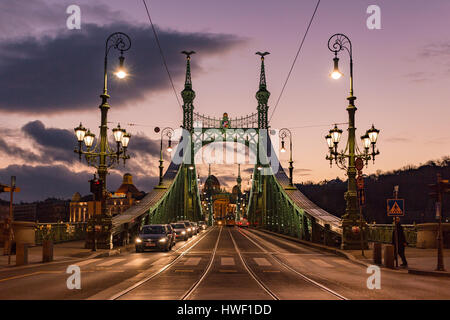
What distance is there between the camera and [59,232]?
31.7 m

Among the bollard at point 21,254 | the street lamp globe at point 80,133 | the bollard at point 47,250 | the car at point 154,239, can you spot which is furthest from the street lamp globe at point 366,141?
the bollard at point 21,254

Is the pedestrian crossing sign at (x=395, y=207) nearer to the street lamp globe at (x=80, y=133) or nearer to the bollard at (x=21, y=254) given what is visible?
the bollard at (x=21, y=254)

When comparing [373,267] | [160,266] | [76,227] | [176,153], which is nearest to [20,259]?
[160,266]

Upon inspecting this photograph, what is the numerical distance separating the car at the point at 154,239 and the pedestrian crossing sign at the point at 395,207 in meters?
12.5

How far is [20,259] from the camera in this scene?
1812 centimetres

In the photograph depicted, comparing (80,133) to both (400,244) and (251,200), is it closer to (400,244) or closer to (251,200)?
(400,244)

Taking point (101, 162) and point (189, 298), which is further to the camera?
point (101, 162)

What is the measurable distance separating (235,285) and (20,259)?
9.25 meters

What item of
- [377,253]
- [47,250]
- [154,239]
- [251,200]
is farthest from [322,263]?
[251,200]

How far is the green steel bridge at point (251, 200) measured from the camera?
113 feet

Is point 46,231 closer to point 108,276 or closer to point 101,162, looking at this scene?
point 101,162

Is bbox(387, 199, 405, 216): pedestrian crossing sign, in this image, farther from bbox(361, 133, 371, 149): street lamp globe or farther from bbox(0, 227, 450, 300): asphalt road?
bbox(361, 133, 371, 149): street lamp globe

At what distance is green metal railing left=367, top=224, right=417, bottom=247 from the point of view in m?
29.0

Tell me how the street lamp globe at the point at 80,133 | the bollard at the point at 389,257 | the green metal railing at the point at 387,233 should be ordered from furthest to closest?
the green metal railing at the point at 387,233
the street lamp globe at the point at 80,133
the bollard at the point at 389,257
